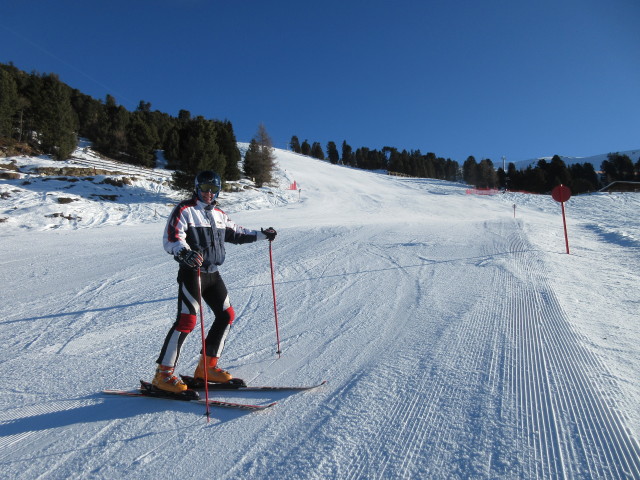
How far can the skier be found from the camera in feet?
9.77

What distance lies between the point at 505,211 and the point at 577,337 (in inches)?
865

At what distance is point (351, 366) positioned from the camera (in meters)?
3.42

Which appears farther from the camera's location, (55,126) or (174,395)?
(55,126)

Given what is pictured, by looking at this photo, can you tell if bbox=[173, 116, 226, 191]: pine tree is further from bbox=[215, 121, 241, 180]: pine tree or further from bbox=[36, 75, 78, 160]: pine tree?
bbox=[36, 75, 78, 160]: pine tree

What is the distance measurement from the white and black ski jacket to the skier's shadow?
117 cm

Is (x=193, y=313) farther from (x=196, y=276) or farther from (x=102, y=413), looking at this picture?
(x=102, y=413)

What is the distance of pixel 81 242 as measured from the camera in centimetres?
1047

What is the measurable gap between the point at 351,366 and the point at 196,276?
1729 mm

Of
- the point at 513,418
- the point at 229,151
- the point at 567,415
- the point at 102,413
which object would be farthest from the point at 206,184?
the point at 229,151

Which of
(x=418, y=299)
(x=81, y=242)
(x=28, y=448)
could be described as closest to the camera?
(x=28, y=448)

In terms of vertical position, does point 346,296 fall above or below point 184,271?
below

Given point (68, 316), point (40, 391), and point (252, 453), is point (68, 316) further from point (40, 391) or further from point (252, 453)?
point (252, 453)

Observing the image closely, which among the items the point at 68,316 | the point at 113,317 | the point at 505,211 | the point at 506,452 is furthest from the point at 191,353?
the point at 505,211

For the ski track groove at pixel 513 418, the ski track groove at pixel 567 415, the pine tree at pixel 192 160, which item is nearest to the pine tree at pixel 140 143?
the pine tree at pixel 192 160
